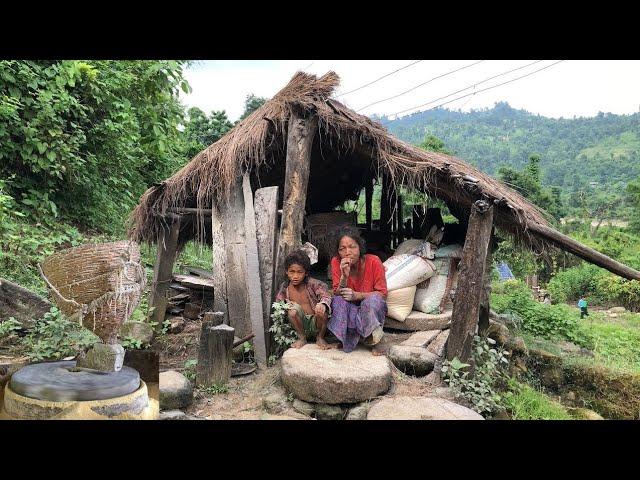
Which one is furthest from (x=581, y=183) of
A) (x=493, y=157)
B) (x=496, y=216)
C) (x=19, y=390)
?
(x=19, y=390)

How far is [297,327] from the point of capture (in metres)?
4.75

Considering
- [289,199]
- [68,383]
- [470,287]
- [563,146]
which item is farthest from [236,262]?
[563,146]

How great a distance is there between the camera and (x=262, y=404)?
423cm

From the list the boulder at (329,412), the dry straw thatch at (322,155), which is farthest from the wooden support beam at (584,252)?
the boulder at (329,412)

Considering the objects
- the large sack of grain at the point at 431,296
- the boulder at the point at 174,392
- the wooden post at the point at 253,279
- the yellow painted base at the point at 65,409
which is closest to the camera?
the yellow painted base at the point at 65,409

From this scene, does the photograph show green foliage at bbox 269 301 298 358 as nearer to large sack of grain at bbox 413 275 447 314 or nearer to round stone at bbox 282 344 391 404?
round stone at bbox 282 344 391 404

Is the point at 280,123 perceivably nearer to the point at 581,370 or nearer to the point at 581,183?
the point at 581,370

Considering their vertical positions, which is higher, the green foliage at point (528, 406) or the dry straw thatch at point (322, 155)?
the dry straw thatch at point (322, 155)

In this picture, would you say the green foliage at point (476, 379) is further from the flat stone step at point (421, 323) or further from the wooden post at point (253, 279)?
the wooden post at point (253, 279)

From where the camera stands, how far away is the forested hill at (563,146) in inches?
1289

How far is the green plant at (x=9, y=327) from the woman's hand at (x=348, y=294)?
3159mm

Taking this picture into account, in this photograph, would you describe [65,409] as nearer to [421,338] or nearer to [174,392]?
[174,392]

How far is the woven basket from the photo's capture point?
211 centimetres

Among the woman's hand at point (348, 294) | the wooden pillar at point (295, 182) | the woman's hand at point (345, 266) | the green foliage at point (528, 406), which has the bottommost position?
the green foliage at point (528, 406)
